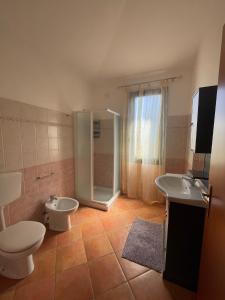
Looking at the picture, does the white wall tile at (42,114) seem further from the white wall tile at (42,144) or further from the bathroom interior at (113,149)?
the white wall tile at (42,144)

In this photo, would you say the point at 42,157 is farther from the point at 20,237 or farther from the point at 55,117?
the point at 20,237

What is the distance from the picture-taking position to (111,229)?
2098 millimetres

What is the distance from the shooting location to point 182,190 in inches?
64.5

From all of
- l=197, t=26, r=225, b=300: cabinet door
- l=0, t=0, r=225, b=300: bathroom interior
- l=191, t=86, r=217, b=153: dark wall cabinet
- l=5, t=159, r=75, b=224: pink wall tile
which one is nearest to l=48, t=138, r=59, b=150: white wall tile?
l=0, t=0, r=225, b=300: bathroom interior

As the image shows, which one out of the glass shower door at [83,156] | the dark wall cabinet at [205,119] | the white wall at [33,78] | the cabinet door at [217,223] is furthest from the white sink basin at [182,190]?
the white wall at [33,78]

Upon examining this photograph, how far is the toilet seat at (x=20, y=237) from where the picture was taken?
4.13 ft

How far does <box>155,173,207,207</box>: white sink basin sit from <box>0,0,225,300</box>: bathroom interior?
0.01m

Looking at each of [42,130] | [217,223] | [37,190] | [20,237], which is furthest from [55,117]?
[217,223]

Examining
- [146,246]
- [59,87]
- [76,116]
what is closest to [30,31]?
[59,87]

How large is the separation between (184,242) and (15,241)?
151 cm

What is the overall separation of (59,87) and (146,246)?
2644 millimetres

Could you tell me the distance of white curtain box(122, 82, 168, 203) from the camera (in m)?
2.71

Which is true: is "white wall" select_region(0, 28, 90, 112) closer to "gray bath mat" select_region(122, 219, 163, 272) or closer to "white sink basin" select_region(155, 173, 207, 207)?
"white sink basin" select_region(155, 173, 207, 207)

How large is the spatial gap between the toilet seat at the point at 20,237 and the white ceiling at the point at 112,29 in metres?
1.99
